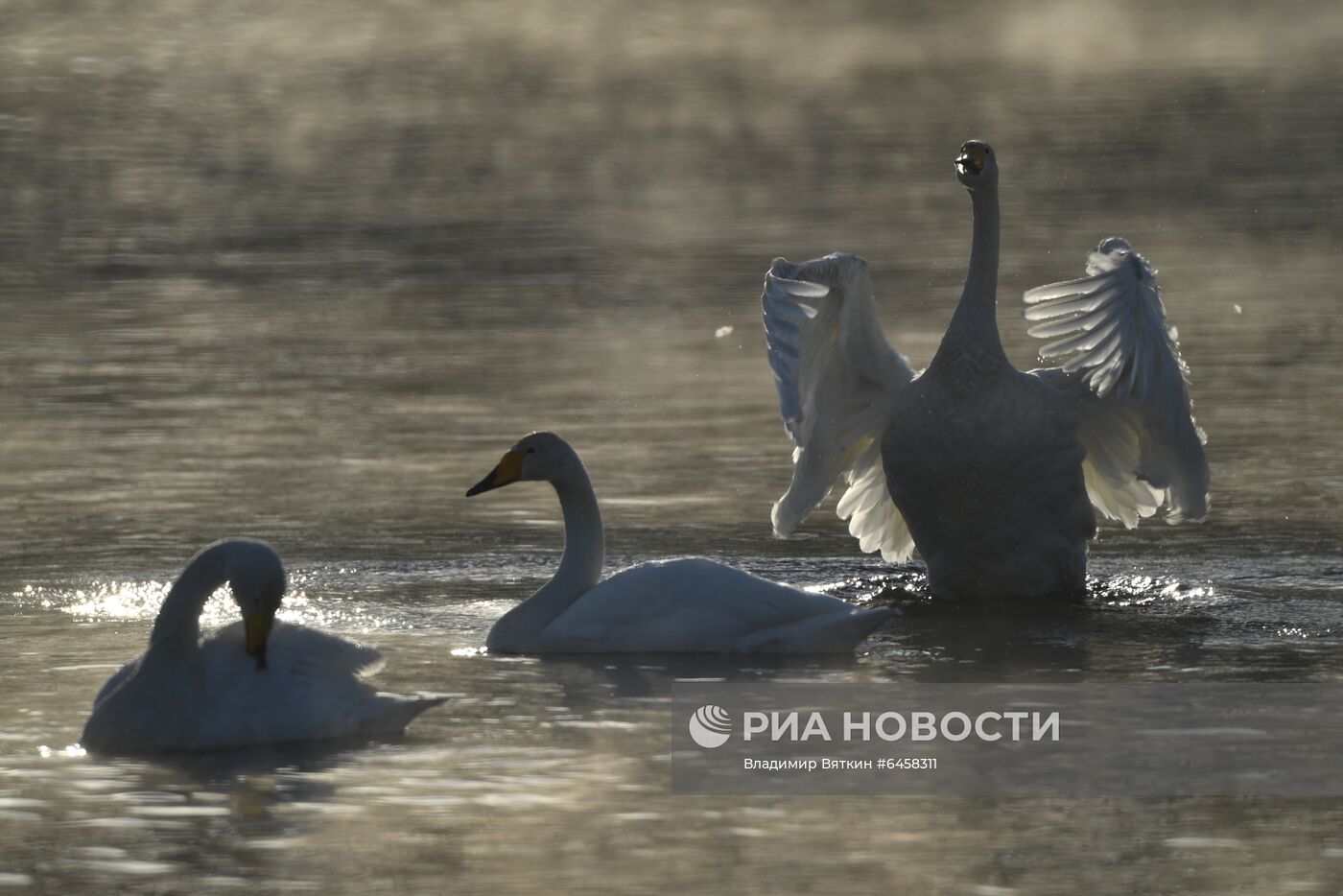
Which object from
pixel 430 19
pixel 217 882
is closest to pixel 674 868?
pixel 217 882

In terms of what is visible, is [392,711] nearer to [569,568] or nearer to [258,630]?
[258,630]

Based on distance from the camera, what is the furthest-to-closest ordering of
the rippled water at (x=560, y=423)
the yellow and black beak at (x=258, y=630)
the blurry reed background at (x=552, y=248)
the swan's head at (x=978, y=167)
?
the blurry reed background at (x=552, y=248) → the swan's head at (x=978, y=167) → the yellow and black beak at (x=258, y=630) → the rippled water at (x=560, y=423)

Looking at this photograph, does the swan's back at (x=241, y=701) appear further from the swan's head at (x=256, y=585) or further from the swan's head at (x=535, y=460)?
the swan's head at (x=535, y=460)

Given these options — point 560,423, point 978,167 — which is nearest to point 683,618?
point 978,167

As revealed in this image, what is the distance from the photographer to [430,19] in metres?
58.1

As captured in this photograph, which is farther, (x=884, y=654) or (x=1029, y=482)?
(x=1029, y=482)

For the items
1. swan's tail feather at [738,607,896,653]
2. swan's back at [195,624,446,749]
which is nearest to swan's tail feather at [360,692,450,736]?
swan's back at [195,624,446,749]

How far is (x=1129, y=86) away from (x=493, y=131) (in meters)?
11.1

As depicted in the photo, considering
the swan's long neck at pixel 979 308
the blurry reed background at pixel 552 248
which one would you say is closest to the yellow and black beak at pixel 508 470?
the blurry reed background at pixel 552 248

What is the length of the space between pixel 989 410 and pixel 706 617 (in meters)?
1.90

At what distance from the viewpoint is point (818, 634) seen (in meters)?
9.95

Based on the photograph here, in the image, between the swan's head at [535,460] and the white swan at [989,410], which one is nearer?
the swan's head at [535,460]

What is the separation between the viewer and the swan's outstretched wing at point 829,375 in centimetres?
1149

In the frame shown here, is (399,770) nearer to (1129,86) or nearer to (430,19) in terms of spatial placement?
(1129,86)
